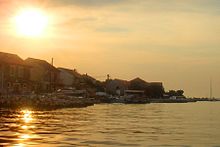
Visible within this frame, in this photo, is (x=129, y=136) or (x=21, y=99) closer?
(x=129, y=136)

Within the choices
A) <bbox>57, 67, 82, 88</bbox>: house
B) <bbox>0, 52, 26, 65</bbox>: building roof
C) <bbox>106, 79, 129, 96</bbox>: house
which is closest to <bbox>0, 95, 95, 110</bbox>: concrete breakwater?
<bbox>0, 52, 26, 65</bbox>: building roof

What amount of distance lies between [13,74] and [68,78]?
131 ft

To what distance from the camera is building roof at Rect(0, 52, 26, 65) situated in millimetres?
96988

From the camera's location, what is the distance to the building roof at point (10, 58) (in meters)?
97.0

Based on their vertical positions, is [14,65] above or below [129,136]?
above

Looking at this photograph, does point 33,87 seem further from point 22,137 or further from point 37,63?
point 22,137

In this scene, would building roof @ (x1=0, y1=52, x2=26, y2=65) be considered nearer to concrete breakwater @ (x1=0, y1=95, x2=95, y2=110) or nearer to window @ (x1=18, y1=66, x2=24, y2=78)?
window @ (x1=18, y1=66, x2=24, y2=78)

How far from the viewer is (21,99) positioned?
80.7 meters

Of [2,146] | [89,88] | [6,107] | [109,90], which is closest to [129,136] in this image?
[2,146]

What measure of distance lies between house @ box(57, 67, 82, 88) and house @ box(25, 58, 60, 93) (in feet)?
26.9

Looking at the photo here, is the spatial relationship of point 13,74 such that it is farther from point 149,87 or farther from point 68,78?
point 149,87

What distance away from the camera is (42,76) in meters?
116

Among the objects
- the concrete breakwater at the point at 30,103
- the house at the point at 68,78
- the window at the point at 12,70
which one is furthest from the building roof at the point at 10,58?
the house at the point at 68,78

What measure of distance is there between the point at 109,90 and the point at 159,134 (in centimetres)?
13253
